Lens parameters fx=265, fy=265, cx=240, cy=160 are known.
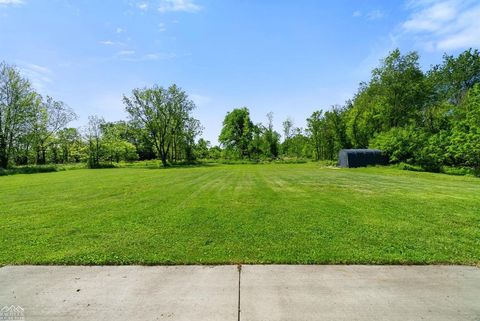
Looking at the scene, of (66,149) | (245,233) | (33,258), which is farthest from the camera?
(66,149)

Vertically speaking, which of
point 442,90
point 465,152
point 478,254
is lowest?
point 478,254

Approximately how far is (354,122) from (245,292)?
149 ft

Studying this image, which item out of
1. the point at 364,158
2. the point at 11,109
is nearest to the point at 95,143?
the point at 11,109

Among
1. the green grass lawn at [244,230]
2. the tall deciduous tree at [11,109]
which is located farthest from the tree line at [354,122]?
the green grass lawn at [244,230]

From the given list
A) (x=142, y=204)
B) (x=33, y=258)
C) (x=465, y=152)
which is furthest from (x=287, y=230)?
(x=465, y=152)

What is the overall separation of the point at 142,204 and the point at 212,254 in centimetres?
496

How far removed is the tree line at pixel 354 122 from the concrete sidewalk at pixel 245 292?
23.8 meters

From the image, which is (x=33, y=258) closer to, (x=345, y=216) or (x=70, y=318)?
(x=70, y=318)

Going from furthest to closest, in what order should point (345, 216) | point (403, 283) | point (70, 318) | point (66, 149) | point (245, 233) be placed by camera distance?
point (66, 149) < point (345, 216) < point (245, 233) < point (403, 283) < point (70, 318)

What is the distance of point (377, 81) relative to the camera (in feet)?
122

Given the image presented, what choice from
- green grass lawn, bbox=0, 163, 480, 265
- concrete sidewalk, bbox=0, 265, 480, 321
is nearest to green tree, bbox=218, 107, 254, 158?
green grass lawn, bbox=0, 163, 480, 265

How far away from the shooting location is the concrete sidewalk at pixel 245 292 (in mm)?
2619

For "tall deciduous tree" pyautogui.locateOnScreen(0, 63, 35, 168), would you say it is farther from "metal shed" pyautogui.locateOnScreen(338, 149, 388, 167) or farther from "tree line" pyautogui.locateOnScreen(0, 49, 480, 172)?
"metal shed" pyautogui.locateOnScreen(338, 149, 388, 167)

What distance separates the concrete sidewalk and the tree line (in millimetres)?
23750
